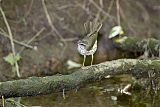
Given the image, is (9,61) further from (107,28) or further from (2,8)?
(107,28)

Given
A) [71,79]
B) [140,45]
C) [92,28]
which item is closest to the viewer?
[71,79]

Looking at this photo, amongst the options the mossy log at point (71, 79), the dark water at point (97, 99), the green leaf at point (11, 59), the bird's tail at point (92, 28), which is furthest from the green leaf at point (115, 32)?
the bird's tail at point (92, 28)

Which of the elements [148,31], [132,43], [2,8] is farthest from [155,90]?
[2,8]

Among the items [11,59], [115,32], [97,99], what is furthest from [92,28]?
[115,32]

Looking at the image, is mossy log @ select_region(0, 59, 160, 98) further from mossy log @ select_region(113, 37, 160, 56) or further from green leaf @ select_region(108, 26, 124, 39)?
green leaf @ select_region(108, 26, 124, 39)

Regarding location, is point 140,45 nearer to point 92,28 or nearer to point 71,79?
point 92,28
